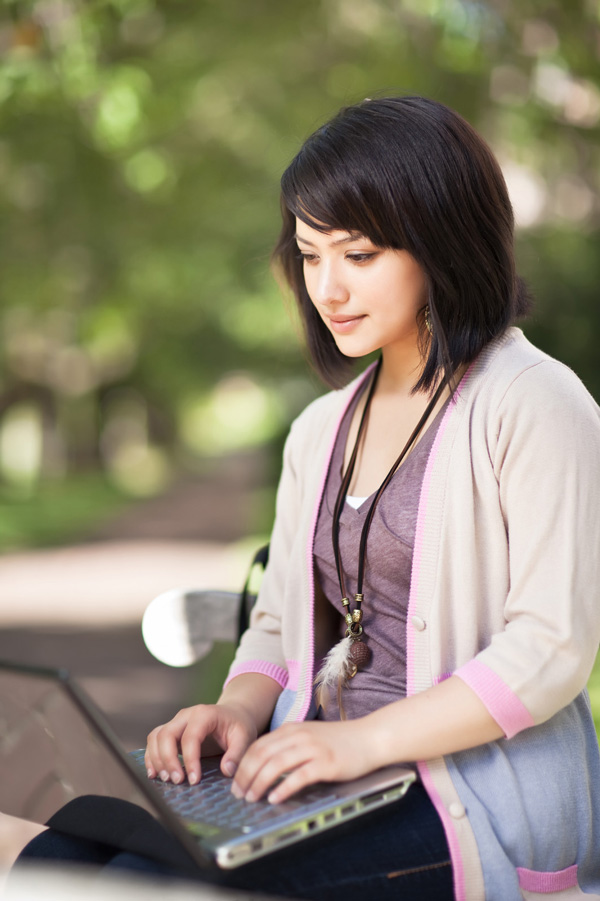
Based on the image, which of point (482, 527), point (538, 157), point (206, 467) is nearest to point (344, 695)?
point (482, 527)

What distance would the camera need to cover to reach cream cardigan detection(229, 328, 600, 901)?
1.60 meters

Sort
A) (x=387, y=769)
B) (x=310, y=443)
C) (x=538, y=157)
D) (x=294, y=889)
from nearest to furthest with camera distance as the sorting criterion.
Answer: (x=294, y=889), (x=387, y=769), (x=310, y=443), (x=538, y=157)

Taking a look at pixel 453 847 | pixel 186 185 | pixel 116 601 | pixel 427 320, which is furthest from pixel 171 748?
pixel 186 185

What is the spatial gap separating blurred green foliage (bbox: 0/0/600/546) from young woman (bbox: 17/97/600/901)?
1.43 feet

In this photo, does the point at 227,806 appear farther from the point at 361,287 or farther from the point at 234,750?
the point at 361,287

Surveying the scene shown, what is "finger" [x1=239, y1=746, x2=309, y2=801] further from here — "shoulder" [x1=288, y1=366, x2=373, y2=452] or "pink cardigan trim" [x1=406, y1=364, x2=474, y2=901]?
"shoulder" [x1=288, y1=366, x2=373, y2=452]

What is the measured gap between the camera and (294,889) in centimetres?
147

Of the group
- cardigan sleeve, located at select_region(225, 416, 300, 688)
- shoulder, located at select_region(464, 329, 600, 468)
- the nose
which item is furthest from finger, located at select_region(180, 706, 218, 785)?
the nose

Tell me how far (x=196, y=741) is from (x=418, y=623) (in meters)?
0.42

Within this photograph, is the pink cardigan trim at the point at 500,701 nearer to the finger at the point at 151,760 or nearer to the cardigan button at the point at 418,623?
the cardigan button at the point at 418,623

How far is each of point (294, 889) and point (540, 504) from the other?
2.22 ft

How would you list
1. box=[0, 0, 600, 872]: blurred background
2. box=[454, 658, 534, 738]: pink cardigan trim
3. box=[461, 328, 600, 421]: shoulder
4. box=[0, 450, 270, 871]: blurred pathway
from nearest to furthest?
box=[454, 658, 534, 738]: pink cardigan trim
box=[461, 328, 600, 421]: shoulder
box=[0, 450, 270, 871]: blurred pathway
box=[0, 0, 600, 872]: blurred background

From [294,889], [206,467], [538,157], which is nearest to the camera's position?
[294,889]

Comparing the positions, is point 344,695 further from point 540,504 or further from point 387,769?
point 540,504
